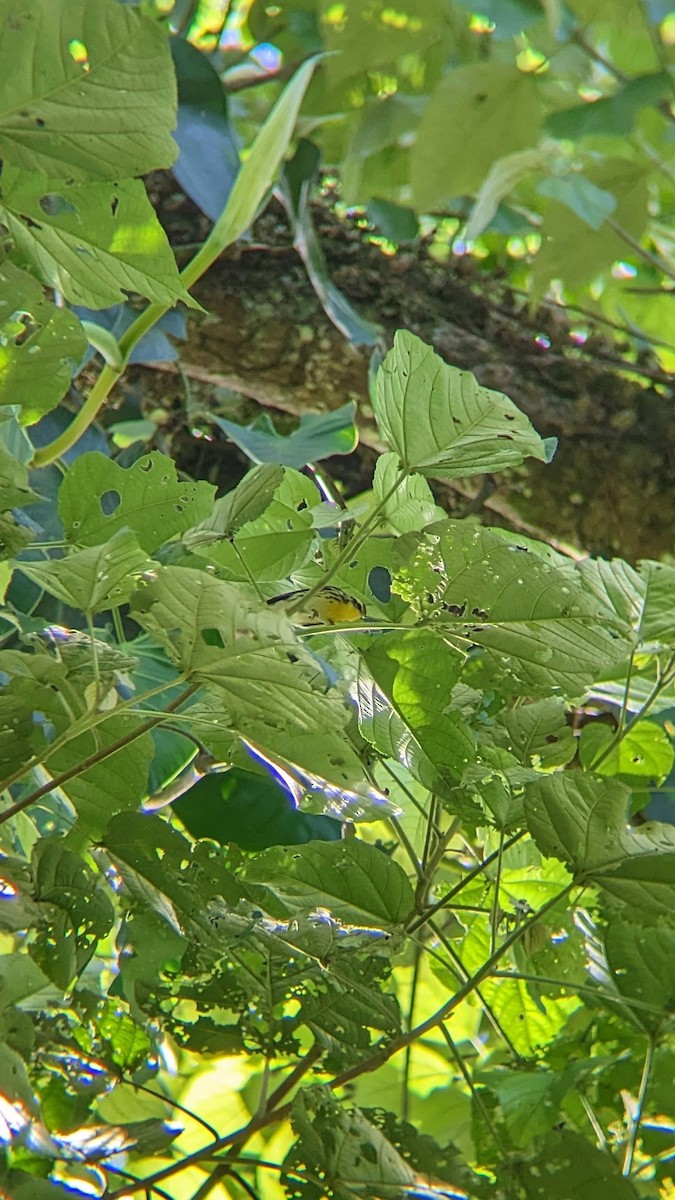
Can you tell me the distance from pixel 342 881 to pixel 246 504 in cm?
15

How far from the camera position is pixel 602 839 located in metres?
0.38

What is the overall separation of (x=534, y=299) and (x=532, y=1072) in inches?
34.7

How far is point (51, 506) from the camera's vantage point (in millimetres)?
850

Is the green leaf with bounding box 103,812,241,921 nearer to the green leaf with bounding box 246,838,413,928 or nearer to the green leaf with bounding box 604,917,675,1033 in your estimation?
the green leaf with bounding box 246,838,413,928

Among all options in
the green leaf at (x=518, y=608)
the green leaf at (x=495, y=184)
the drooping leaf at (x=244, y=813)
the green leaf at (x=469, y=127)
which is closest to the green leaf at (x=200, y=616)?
the green leaf at (x=518, y=608)

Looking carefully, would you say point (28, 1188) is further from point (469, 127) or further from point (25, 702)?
point (469, 127)

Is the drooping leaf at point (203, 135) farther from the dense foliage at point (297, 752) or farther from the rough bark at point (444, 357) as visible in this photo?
the dense foliage at point (297, 752)

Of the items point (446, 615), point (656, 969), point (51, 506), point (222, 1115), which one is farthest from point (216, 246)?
point (222, 1115)

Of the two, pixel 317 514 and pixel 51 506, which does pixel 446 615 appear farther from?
pixel 51 506

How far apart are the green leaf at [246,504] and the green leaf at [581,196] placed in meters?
0.77

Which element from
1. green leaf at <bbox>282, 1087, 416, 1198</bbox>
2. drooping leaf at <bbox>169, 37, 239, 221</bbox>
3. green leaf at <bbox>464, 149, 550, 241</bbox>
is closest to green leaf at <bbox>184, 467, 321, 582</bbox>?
green leaf at <bbox>282, 1087, 416, 1198</bbox>

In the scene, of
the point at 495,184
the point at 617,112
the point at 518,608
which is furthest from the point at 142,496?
the point at 617,112

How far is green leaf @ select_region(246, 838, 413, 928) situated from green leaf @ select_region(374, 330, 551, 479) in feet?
0.49

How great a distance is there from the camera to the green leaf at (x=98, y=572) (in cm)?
35
